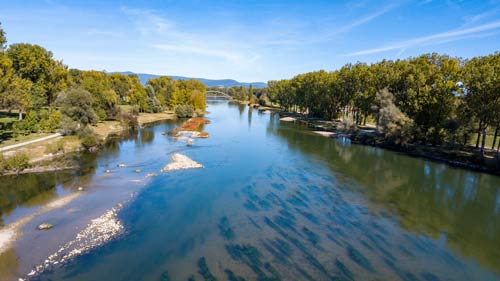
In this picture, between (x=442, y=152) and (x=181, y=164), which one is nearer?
(x=181, y=164)

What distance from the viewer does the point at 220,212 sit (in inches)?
1013

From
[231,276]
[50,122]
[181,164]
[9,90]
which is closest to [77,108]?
[50,122]

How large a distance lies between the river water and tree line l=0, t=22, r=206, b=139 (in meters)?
15.0

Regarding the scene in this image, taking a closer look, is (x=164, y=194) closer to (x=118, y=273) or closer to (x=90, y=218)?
(x=90, y=218)

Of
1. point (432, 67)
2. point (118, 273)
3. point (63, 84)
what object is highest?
point (432, 67)

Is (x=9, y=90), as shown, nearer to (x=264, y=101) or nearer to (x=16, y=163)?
(x=16, y=163)

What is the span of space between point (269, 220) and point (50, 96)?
71.7m

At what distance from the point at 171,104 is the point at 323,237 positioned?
3620 inches

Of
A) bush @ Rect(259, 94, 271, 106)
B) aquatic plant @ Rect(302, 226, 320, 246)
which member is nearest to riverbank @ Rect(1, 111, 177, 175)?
aquatic plant @ Rect(302, 226, 320, 246)

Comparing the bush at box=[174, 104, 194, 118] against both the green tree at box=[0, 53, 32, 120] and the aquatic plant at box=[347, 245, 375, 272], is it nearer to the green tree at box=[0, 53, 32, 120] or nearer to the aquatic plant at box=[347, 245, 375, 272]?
the green tree at box=[0, 53, 32, 120]

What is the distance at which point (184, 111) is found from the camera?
93625 mm

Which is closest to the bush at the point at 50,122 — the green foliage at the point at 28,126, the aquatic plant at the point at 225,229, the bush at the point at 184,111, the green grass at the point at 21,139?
the green foliage at the point at 28,126

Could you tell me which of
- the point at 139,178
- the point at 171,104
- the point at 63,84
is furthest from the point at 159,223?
the point at 171,104

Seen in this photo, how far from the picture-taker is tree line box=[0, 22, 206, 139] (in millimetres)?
43750
